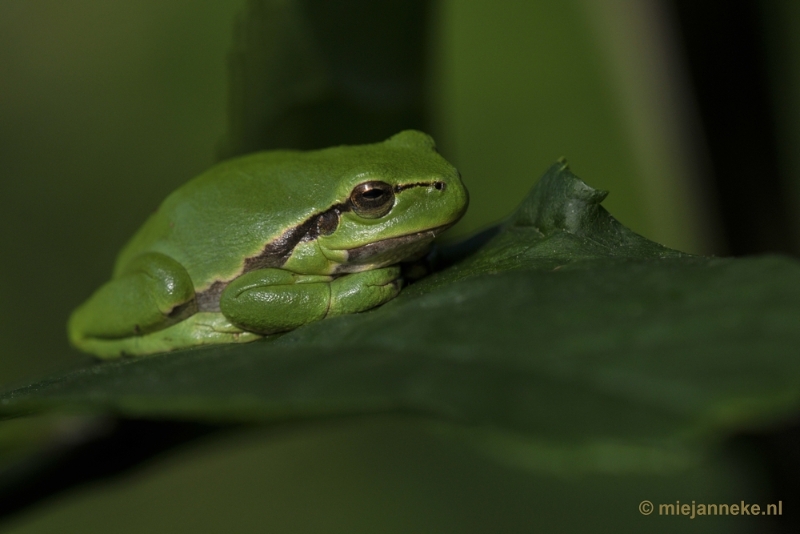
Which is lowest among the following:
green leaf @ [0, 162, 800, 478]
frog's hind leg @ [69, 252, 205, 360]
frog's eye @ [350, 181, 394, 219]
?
frog's hind leg @ [69, 252, 205, 360]

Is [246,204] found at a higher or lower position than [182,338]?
higher

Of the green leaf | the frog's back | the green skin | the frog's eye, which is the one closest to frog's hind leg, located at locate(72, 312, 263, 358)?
the green skin

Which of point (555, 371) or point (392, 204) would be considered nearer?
point (555, 371)

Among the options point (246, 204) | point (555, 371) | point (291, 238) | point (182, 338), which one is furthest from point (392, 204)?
point (555, 371)

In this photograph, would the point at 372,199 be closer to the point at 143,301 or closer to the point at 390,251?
the point at 390,251

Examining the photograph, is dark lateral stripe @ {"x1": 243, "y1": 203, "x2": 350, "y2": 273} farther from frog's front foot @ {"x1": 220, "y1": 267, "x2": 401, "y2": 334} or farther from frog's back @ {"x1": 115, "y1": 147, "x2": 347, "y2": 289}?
frog's front foot @ {"x1": 220, "y1": 267, "x2": 401, "y2": 334}
